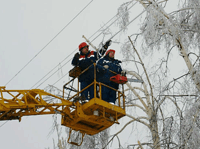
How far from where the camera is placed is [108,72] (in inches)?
435

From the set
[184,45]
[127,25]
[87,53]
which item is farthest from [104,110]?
[184,45]

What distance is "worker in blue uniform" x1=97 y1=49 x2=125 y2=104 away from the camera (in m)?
11.0

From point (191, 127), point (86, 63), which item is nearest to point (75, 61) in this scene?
point (86, 63)

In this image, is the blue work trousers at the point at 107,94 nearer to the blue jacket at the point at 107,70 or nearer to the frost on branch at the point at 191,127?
the blue jacket at the point at 107,70

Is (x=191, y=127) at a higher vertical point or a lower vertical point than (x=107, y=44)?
lower

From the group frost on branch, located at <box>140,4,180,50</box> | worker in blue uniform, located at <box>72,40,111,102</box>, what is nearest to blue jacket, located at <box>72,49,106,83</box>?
worker in blue uniform, located at <box>72,40,111,102</box>

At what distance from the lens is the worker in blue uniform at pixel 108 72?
1101 centimetres

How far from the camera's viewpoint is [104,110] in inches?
413

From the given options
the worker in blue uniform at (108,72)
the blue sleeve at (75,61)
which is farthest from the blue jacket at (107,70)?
the blue sleeve at (75,61)

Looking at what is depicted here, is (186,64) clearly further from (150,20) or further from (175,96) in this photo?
(150,20)

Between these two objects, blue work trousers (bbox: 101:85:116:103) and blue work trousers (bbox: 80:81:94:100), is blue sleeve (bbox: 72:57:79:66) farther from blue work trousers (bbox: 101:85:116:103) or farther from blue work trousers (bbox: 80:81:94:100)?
blue work trousers (bbox: 101:85:116:103)

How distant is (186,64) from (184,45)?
0.47 m

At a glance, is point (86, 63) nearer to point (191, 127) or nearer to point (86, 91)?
point (86, 91)

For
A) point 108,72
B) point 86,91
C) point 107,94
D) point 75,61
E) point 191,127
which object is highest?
point 75,61
